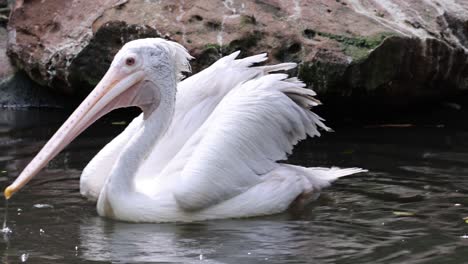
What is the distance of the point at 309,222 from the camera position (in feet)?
18.6

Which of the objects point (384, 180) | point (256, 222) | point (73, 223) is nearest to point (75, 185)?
point (73, 223)

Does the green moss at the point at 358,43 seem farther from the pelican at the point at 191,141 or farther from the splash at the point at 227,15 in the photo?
the pelican at the point at 191,141

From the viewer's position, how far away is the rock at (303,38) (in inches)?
313

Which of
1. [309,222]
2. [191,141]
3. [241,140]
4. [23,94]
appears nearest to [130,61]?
[191,141]

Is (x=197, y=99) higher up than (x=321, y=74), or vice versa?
(x=197, y=99)

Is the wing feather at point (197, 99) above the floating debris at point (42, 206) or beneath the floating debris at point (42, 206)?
above

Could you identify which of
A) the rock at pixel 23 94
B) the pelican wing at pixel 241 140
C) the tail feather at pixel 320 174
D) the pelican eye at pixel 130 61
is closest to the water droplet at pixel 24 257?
the pelican wing at pixel 241 140

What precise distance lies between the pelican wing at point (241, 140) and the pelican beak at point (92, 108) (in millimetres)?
498

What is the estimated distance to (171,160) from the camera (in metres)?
5.87

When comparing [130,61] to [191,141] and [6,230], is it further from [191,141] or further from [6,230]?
[6,230]

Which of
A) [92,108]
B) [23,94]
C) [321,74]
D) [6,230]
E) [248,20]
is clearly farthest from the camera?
[23,94]

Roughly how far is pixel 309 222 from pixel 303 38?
2.65m

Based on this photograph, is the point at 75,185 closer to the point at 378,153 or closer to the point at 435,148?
the point at 378,153

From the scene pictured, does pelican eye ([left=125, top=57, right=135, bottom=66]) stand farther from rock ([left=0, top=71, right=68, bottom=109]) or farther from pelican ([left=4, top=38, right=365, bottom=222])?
rock ([left=0, top=71, right=68, bottom=109])
